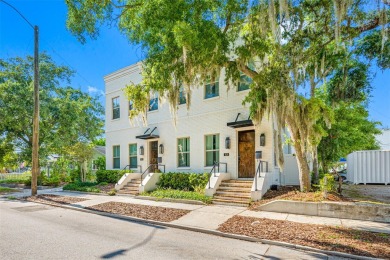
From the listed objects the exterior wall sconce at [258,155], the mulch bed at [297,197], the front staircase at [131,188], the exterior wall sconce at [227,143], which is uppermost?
the exterior wall sconce at [227,143]

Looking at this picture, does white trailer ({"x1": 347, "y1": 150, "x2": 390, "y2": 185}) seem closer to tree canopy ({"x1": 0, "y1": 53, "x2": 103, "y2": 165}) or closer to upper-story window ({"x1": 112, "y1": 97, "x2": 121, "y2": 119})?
upper-story window ({"x1": 112, "y1": 97, "x2": 121, "y2": 119})

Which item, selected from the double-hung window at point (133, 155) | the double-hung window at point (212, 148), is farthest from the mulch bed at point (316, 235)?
the double-hung window at point (133, 155)

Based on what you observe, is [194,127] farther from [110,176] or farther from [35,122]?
[35,122]

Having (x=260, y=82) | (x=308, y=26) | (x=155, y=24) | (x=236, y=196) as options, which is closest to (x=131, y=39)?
(x=155, y=24)

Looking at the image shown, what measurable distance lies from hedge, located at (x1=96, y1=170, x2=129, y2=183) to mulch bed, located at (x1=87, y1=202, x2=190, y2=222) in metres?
5.41

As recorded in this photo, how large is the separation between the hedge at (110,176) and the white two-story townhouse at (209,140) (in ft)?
2.65

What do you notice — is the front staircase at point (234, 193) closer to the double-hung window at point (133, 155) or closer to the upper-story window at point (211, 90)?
the upper-story window at point (211, 90)

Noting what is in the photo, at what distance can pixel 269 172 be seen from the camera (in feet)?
36.0

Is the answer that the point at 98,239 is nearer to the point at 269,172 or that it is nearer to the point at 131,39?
the point at 131,39

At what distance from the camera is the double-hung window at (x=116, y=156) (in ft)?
57.7

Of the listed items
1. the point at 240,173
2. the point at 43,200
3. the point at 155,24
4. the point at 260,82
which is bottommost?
the point at 43,200

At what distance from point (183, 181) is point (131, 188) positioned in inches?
120

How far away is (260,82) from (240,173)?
4.91m

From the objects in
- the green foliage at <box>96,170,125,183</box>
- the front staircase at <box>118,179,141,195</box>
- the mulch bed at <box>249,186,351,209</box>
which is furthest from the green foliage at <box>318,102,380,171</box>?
the green foliage at <box>96,170,125,183</box>
